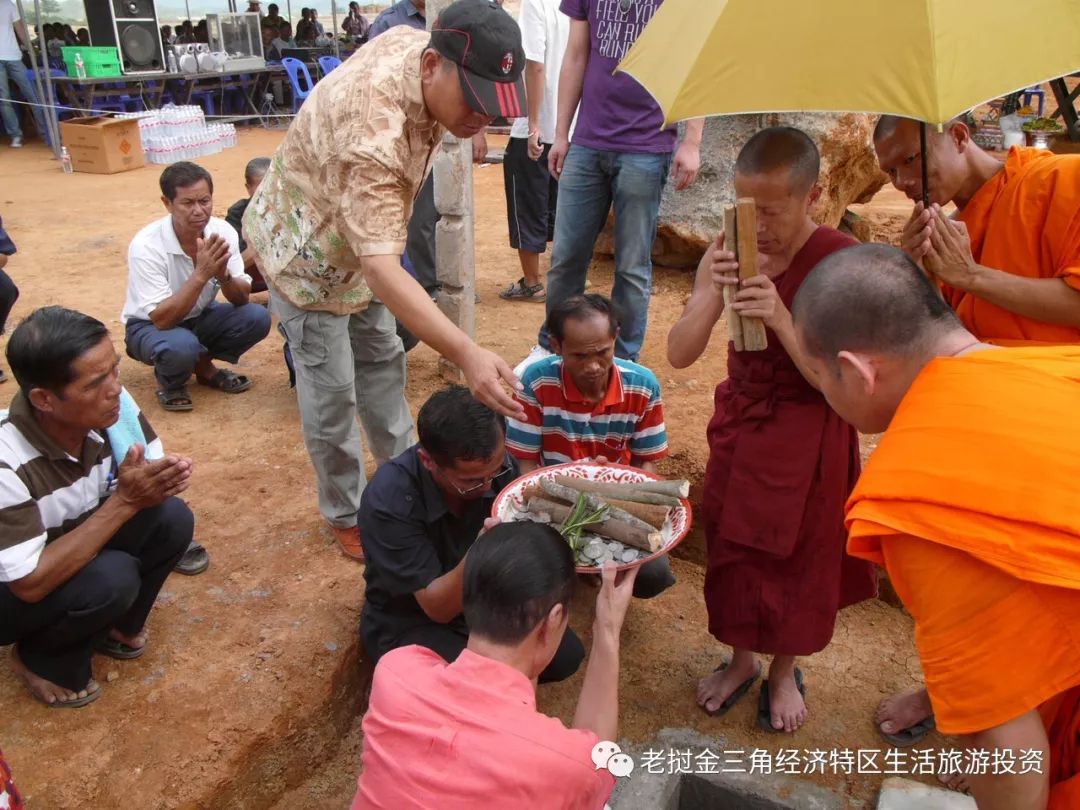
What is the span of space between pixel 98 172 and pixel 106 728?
35.7 feet

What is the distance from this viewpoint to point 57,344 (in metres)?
2.55

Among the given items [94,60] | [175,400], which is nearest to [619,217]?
[175,400]

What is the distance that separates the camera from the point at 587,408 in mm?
3258

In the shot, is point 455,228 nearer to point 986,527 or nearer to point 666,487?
point 666,487

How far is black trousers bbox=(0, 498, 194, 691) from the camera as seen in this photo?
2723 mm

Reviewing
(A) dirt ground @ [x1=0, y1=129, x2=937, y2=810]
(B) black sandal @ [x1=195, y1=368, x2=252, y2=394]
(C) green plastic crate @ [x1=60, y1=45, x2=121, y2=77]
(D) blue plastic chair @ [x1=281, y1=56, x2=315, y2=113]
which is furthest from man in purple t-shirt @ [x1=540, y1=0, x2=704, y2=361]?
(D) blue plastic chair @ [x1=281, y1=56, x2=315, y2=113]

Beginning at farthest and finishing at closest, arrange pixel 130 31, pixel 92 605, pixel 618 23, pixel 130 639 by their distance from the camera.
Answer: pixel 130 31 → pixel 618 23 → pixel 130 639 → pixel 92 605

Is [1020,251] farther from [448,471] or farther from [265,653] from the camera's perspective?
[265,653]

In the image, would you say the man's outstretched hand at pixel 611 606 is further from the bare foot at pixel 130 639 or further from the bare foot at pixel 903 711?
the bare foot at pixel 130 639

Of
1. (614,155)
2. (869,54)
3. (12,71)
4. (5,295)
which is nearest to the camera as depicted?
(869,54)

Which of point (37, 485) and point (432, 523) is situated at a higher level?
point (37, 485)

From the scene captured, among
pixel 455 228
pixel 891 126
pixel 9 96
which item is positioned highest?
pixel 891 126

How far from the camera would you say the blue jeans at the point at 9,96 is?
12719 mm

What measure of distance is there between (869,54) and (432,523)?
1824 mm
